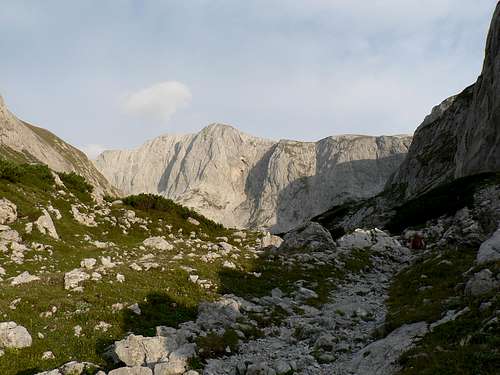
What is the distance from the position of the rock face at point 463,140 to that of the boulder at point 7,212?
55.6m

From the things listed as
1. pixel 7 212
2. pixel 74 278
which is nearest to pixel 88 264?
pixel 74 278

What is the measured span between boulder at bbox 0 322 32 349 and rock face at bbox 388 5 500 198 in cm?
5785

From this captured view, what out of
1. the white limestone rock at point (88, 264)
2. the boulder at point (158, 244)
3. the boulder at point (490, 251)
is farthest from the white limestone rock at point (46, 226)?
the boulder at point (490, 251)

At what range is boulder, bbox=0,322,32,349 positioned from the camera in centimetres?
1319

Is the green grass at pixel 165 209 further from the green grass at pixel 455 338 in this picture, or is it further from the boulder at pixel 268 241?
the green grass at pixel 455 338

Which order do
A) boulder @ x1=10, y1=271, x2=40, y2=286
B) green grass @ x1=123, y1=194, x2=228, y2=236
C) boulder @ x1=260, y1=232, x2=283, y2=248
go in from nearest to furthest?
1. boulder @ x1=10, y1=271, x2=40, y2=286
2. boulder @ x1=260, y1=232, x2=283, y2=248
3. green grass @ x1=123, y1=194, x2=228, y2=236

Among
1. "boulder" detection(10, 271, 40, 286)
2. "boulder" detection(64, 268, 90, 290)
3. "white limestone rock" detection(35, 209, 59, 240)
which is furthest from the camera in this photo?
"white limestone rock" detection(35, 209, 59, 240)

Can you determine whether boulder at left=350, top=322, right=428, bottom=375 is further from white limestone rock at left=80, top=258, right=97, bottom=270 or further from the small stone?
white limestone rock at left=80, top=258, right=97, bottom=270

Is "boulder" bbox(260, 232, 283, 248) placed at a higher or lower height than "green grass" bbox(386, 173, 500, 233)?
lower

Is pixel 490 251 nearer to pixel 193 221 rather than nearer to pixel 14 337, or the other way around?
pixel 14 337

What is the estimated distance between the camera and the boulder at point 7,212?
29.6 m

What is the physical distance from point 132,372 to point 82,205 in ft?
104

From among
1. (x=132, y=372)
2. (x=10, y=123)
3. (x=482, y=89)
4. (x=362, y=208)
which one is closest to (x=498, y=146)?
(x=482, y=89)

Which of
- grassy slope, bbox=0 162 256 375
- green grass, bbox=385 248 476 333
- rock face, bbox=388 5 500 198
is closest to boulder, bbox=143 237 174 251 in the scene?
grassy slope, bbox=0 162 256 375
